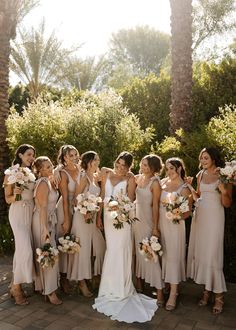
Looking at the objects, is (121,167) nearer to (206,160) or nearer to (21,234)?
(206,160)

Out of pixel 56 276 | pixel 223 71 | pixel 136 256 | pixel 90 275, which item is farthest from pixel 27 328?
pixel 223 71

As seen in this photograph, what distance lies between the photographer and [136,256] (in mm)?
5820

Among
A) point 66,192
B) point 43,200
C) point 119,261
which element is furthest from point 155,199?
point 43,200

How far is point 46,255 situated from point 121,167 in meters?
1.62

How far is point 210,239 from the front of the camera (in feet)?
17.3

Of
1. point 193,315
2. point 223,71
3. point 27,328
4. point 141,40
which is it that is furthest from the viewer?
point 141,40

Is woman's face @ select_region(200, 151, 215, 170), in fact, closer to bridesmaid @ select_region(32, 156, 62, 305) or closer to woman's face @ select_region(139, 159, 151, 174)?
woman's face @ select_region(139, 159, 151, 174)

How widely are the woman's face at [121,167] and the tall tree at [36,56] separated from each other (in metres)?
18.0

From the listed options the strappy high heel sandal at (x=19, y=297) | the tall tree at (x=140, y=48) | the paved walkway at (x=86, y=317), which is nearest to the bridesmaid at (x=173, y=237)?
the paved walkway at (x=86, y=317)

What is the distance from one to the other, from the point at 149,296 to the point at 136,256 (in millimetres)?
625

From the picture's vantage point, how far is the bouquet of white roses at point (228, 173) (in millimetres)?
4887

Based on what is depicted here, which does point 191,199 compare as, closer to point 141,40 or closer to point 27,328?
point 27,328

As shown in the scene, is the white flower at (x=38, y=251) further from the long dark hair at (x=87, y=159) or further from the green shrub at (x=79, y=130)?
the green shrub at (x=79, y=130)

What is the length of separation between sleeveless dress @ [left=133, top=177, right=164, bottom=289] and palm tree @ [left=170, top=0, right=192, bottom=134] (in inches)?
159
